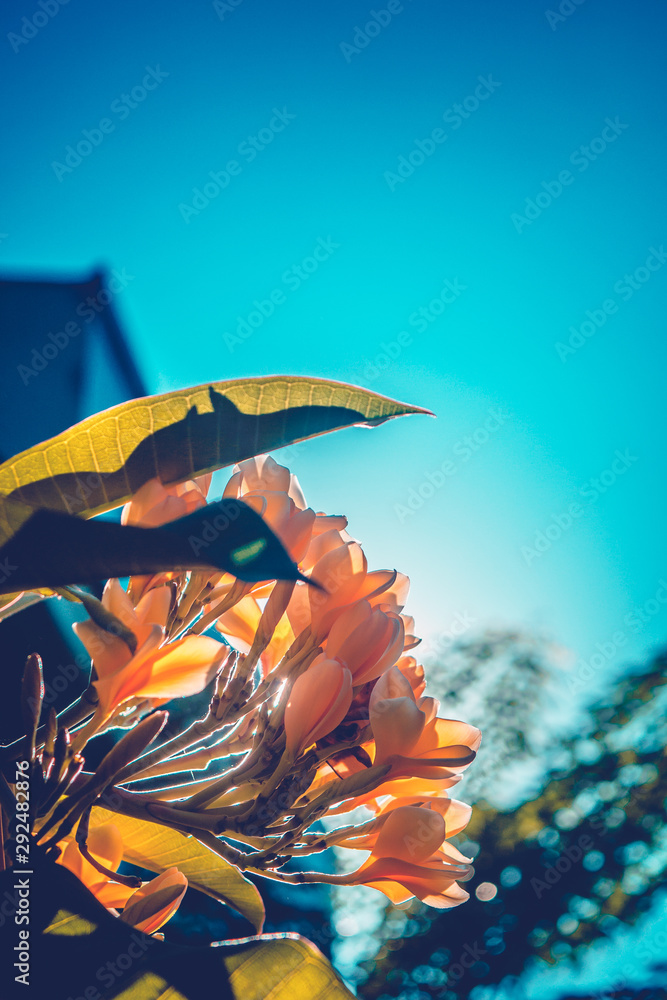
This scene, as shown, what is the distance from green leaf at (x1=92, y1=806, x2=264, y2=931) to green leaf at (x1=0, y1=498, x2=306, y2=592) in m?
0.36

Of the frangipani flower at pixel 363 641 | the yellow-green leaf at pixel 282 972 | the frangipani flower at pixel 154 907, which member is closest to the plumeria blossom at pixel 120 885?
the frangipani flower at pixel 154 907

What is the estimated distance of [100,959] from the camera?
1.34 feet

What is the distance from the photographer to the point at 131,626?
47 cm

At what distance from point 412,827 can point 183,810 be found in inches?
8.3

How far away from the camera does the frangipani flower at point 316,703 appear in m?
0.55

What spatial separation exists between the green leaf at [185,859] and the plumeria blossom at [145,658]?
0.71 ft

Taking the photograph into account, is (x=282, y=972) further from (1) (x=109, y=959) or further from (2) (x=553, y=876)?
(2) (x=553, y=876)

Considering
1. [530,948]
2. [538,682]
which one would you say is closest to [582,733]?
[538,682]

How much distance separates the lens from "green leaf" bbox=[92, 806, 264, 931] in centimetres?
64

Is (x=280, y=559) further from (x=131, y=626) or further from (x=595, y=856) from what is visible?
(x=595, y=856)
